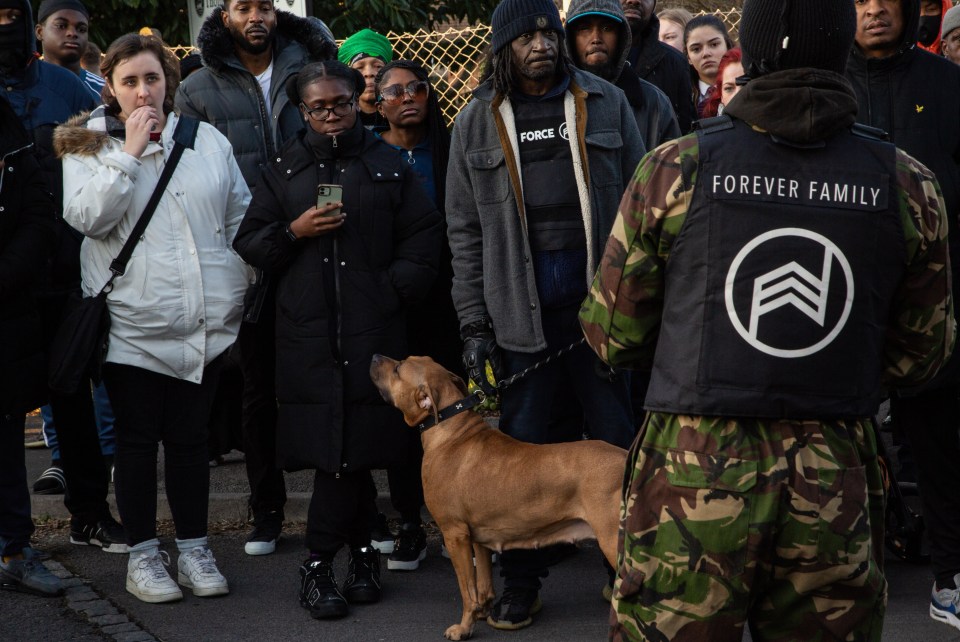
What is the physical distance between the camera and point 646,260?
2498 mm

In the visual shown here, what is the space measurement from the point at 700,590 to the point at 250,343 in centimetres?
336

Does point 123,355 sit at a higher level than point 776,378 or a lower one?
lower

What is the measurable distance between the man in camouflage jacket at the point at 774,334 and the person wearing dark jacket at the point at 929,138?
1.95 meters

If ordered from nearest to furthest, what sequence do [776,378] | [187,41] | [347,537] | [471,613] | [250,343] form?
1. [776,378]
2. [471,613]
3. [347,537]
4. [250,343]
5. [187,41]

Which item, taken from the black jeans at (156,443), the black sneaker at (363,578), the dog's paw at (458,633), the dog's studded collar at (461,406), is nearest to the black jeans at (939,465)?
the dog's studded collar at (461,406)

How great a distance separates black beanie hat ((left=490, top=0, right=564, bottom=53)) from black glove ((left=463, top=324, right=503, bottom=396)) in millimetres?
1115

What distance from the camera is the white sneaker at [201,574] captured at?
4812 mm

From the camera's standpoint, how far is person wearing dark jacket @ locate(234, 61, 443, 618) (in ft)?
15.0

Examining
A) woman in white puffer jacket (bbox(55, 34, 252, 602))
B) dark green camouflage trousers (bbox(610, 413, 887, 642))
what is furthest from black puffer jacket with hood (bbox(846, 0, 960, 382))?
woman in white puffer jacket (bbox(55, 34, 252, 602))

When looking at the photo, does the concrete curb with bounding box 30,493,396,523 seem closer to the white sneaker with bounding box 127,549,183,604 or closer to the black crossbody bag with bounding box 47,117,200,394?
the white sneaker with bounding box 127,549,183,604

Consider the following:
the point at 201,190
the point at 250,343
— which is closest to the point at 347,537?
the point at 250,343

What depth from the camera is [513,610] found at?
4426 millimetres

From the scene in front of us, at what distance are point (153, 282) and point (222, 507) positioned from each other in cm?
180

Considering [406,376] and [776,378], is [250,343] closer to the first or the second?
[406,376]
